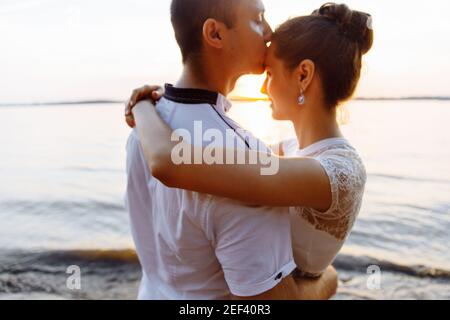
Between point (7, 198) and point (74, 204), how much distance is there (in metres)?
1.31

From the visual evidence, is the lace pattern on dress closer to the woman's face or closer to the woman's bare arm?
the woman's bare arm

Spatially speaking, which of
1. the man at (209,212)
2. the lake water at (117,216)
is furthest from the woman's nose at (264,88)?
the lake water at (117,216)

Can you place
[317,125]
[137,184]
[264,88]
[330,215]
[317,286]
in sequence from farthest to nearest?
[264,88] < [317,125] < [317,286] < [330,215] < [137,184]

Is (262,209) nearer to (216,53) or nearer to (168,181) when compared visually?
(168,181)

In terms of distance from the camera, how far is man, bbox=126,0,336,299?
1301mm

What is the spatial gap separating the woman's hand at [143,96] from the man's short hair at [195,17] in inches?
7.5

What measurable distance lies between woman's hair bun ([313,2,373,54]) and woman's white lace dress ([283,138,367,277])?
415 millimetres

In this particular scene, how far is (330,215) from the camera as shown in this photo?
5.28 ft

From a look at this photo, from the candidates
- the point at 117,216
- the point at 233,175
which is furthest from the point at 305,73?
the point at 117,216

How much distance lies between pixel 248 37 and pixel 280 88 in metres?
0.34

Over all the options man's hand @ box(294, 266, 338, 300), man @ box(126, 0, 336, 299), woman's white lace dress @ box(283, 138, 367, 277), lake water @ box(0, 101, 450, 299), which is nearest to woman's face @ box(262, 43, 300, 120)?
man @ box(126, 0, 336, 299)

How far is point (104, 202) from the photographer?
25.3 feet

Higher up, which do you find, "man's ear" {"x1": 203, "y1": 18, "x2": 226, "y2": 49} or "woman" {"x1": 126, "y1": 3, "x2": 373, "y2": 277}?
"man's ear" {"x1": 203, "y1": 18, "x2": 226, "y2": 49}

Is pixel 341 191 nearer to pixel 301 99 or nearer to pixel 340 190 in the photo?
pixel 340 190
